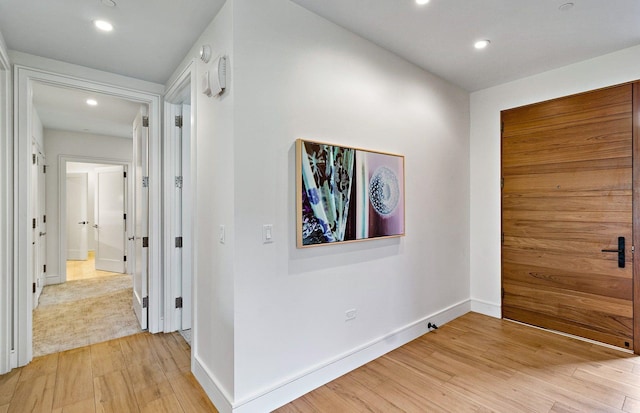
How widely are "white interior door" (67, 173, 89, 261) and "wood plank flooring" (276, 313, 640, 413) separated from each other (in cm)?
772

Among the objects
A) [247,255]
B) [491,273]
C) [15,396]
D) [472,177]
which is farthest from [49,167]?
A: [491,273]

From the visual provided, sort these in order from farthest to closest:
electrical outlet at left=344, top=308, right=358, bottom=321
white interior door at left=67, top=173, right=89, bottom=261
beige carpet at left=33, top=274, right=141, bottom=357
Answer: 1. white interior door at left=67, top=173, right=89, bottom=261
2. beige carpet at left=33, top=274, right=141, bottom=357
3. electrical outlet at left=344, top=308, right=358, bottom=321

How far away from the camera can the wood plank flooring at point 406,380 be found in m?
2.03

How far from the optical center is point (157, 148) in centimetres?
316

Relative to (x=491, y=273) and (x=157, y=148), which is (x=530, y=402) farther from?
(x=157, y=148)

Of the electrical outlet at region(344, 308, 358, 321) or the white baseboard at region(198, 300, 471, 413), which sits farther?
the electrical outlet at region(344, 308, 358, 321)

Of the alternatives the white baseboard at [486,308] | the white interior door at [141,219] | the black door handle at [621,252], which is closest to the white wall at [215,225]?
the white interior door at [141,219]

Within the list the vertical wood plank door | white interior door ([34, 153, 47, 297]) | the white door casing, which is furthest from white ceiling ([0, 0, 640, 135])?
white interior door ([34, 153, 47, 297])

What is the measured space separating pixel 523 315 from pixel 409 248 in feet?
5.37

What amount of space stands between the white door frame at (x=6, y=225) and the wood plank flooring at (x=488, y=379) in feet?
7.74

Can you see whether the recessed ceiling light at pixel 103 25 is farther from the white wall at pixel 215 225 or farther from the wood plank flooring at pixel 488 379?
the wood plank flooring at pixel 488 379

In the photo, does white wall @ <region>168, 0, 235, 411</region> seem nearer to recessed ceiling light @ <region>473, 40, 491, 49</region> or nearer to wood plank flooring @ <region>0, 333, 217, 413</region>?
wood plank flooring @ <region>0, 333, 217, 413</region>

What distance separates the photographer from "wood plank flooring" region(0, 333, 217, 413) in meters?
2.04

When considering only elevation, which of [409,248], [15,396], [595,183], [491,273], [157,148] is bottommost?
[15,396]
